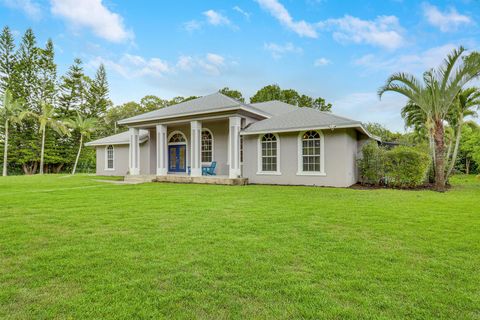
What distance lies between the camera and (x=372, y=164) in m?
12.3

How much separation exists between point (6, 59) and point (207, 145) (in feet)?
90.6

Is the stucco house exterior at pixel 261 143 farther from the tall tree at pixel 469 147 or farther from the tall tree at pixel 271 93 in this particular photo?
the tall tree at pixel 469 147

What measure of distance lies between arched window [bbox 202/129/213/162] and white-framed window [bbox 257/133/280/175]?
408 cm

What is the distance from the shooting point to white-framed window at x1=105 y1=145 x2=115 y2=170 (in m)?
20.7

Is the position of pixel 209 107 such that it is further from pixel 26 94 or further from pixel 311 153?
pixel 26 94

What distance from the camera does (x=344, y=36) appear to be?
16.3 m

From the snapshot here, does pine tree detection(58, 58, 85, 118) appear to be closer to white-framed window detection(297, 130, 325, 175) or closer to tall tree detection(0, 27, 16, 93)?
tall tree detection(0, 27, 16, 93)

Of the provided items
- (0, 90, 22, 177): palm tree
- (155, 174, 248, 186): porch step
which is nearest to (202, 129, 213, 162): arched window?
(155, 174, 248, 186): porch step

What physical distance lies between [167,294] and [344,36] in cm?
1786

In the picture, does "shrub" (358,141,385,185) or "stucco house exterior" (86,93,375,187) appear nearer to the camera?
"stucco house exterior" (86,93,375,187)

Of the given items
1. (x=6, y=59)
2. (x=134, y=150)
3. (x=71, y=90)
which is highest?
(x=6, y=59)

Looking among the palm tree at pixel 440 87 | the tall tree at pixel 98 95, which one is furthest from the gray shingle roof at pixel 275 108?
the tall tree at pixel 98 95

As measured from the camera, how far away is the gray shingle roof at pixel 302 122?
11477 mm

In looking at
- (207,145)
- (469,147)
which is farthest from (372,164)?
(469,147)
